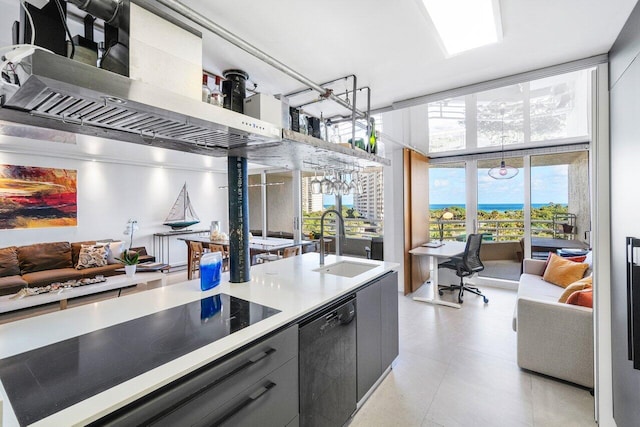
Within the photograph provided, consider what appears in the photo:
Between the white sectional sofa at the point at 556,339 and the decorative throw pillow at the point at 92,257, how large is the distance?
6.09 m

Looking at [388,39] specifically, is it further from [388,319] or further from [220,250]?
[220,250]

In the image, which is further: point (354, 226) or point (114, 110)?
point (354, 226)

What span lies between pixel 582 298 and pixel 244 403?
2705mm

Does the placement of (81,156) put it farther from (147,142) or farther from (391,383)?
(391,383)

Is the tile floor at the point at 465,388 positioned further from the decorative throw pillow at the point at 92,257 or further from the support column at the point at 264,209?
the support column at the point at 264,209

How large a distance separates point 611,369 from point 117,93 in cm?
297

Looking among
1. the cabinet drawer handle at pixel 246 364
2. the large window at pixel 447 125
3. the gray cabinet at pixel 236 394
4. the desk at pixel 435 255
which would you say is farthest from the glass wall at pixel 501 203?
the cabinet drawer handle at pixel 246 364

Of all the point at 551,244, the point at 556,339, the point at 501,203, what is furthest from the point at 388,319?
the point at 551,244

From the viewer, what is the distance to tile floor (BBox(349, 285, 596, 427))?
193 cm

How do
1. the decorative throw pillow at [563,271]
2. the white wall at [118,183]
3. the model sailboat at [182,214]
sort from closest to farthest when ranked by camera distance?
the decorative throw pillow at [563,271], the white wall at [118,183], the model sailboat at [182,214]

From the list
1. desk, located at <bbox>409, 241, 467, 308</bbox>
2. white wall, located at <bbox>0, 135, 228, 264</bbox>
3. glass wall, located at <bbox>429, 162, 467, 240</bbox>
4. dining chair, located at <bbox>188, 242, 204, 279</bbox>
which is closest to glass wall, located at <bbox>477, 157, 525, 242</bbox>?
glass wall, located at <bbox>429, 162, 467, 240</bbox>

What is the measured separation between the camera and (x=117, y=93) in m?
0.89

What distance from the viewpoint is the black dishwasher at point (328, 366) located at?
4.84 feet

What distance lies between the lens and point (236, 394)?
3.62ft
